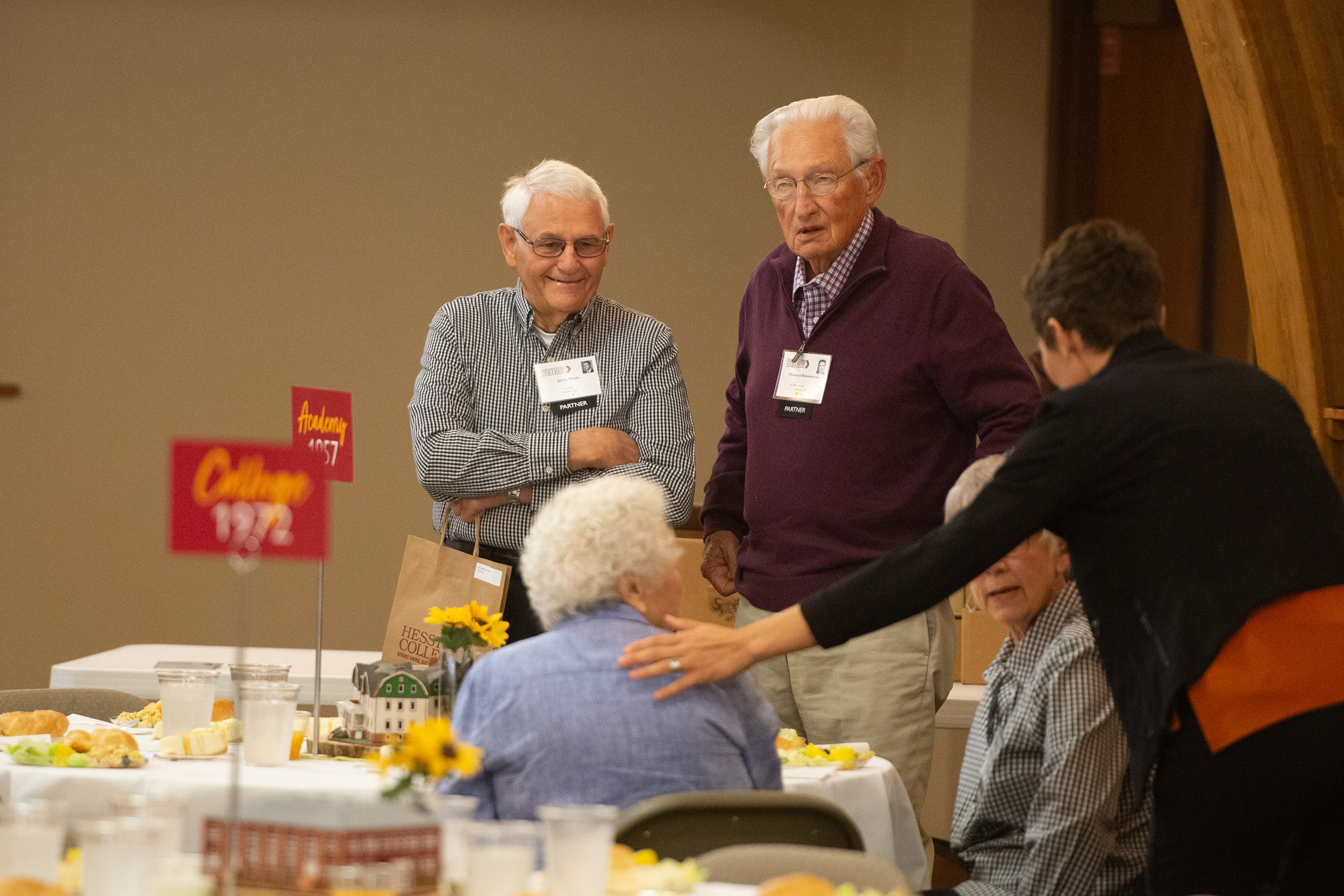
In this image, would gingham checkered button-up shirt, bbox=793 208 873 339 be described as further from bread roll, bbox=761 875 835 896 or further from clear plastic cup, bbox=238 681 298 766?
bread roll, bbox=761 875 835 896

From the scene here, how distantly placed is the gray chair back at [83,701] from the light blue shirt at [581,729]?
176 cm

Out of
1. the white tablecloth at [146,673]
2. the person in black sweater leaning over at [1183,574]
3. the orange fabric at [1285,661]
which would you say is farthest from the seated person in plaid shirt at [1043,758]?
the white tablecloth at [146,673]

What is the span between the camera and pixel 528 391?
3.22 metres

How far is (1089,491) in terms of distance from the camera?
193cm

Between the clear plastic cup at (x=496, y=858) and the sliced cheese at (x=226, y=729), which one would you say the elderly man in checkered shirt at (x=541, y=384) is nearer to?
the sliced cheese at (x=226, y=729)

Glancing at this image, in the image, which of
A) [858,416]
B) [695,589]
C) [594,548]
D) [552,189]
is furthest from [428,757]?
[695,589]

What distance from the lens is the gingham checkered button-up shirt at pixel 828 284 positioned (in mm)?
3031

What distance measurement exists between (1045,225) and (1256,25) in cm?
262

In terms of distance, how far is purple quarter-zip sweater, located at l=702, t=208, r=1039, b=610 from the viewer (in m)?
2.88

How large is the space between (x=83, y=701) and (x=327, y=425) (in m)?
1.23

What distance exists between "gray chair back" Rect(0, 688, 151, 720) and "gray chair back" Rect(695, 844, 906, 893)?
6.80ft

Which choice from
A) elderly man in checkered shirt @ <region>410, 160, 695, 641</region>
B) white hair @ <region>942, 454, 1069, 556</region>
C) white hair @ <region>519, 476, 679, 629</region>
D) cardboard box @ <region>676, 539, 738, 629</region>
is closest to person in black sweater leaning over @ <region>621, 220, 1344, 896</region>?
white hair @ <region>519, 476, 679, 629</region>

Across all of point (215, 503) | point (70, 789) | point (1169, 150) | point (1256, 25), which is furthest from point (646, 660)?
point (1169, 150)

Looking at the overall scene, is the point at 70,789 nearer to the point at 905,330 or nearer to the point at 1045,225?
the point at 905,330
